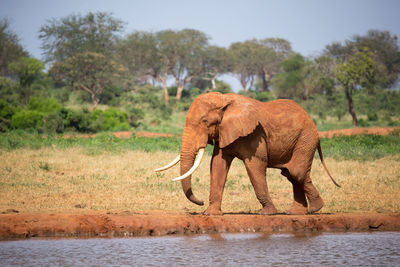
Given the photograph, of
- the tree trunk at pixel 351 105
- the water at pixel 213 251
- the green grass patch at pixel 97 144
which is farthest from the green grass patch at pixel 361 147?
the tree trunk at pixel 351 105

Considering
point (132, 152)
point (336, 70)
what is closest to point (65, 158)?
point (132, 152)

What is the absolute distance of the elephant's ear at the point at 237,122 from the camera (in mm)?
8867

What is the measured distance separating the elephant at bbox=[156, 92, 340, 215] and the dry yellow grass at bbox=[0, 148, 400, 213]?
1.20 meters

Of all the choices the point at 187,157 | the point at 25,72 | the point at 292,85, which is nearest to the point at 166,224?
the point at 187,157

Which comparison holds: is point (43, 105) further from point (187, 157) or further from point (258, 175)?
point (258, 175)

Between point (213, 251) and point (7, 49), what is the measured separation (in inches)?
1846

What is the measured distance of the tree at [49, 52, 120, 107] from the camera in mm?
42781

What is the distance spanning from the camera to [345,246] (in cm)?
778

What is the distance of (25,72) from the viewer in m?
44.4

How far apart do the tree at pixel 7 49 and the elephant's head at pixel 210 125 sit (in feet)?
146

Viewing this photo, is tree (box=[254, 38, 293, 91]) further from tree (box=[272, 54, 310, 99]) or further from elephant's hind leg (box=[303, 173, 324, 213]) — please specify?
elephant's hind leg (box=[303, 173, 324, 213])

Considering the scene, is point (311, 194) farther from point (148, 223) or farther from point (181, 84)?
point (181, 84)

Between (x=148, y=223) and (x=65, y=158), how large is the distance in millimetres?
8313

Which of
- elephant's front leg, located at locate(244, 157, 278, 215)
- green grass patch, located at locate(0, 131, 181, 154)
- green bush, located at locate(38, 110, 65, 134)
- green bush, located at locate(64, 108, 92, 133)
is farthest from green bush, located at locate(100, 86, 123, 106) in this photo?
elephant's front leg, located at locate(244, 157, 278, 215)
